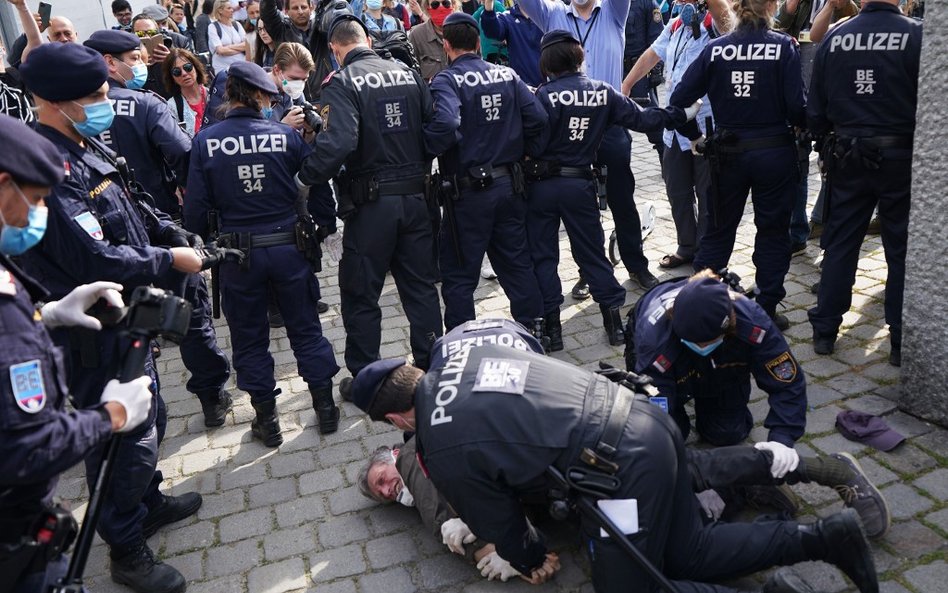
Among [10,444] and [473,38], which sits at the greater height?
[473,38]

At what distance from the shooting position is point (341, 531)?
391 cm

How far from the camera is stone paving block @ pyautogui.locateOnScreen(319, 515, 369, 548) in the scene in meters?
3.84

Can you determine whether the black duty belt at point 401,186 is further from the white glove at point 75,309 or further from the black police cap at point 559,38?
the white glove at point 75,309

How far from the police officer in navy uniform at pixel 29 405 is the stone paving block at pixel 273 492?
1580 mm

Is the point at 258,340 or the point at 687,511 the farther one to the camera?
the point at 258,340

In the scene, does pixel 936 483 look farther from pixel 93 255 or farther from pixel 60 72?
pixel 60 72

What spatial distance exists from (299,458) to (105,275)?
4.92ft

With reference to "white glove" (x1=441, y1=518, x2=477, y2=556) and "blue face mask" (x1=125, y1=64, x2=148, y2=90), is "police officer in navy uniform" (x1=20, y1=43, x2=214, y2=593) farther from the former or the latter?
"blue face mask" (x1=125, y1=64, x2=148, y2=90)

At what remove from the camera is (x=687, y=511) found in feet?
10.4

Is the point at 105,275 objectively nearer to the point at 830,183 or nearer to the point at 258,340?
the point at 258,340

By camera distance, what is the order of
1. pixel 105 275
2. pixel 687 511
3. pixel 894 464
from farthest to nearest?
1. pixel 894 464
2. pixel 105 275
3. pixel 687 511

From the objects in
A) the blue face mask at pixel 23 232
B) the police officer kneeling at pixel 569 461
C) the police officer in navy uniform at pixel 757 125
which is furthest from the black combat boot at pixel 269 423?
the police officer in navy uniform at pixel 757 125

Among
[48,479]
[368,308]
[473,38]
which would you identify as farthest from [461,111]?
[48,479]

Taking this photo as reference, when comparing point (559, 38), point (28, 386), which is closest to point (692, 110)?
point (559, 38)
